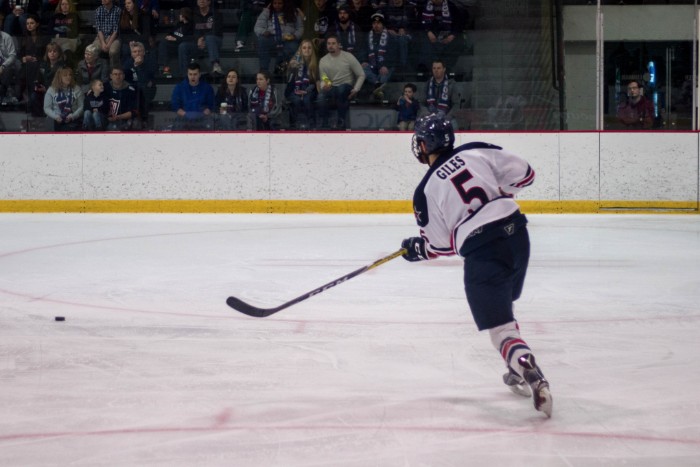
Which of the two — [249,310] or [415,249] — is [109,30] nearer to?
[249,310]

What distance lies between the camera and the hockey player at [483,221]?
2.82 metres

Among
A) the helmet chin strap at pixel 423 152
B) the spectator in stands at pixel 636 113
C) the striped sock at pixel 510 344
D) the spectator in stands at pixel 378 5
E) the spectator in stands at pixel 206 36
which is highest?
the spectator in stands at pixel 378 5

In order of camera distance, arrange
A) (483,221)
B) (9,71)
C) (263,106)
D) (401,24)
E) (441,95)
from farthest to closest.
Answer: (9,71), (401,24), (263,106), (441,95), (483,221)

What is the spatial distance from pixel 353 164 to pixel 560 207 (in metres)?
2.00

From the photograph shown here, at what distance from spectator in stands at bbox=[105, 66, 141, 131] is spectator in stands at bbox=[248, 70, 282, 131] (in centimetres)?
113

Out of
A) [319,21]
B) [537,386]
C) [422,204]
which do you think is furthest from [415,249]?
[319,21]

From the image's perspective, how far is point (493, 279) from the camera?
9.27ft

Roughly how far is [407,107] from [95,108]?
3.07m

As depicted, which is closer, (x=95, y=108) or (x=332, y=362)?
(x=332, y=362)

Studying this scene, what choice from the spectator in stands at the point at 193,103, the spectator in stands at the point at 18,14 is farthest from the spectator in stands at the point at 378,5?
the spectator in stands at the point at 18,14

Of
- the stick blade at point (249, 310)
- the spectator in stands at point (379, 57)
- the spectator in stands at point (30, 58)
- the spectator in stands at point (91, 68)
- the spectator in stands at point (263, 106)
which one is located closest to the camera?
the stick blade at point (249, 310)

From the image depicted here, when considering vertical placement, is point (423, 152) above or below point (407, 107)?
below

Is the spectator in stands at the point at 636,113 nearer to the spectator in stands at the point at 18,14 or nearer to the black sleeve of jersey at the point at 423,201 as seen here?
the spectator in stands at the point at 18,14

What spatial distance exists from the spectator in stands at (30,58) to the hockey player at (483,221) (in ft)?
25.5
